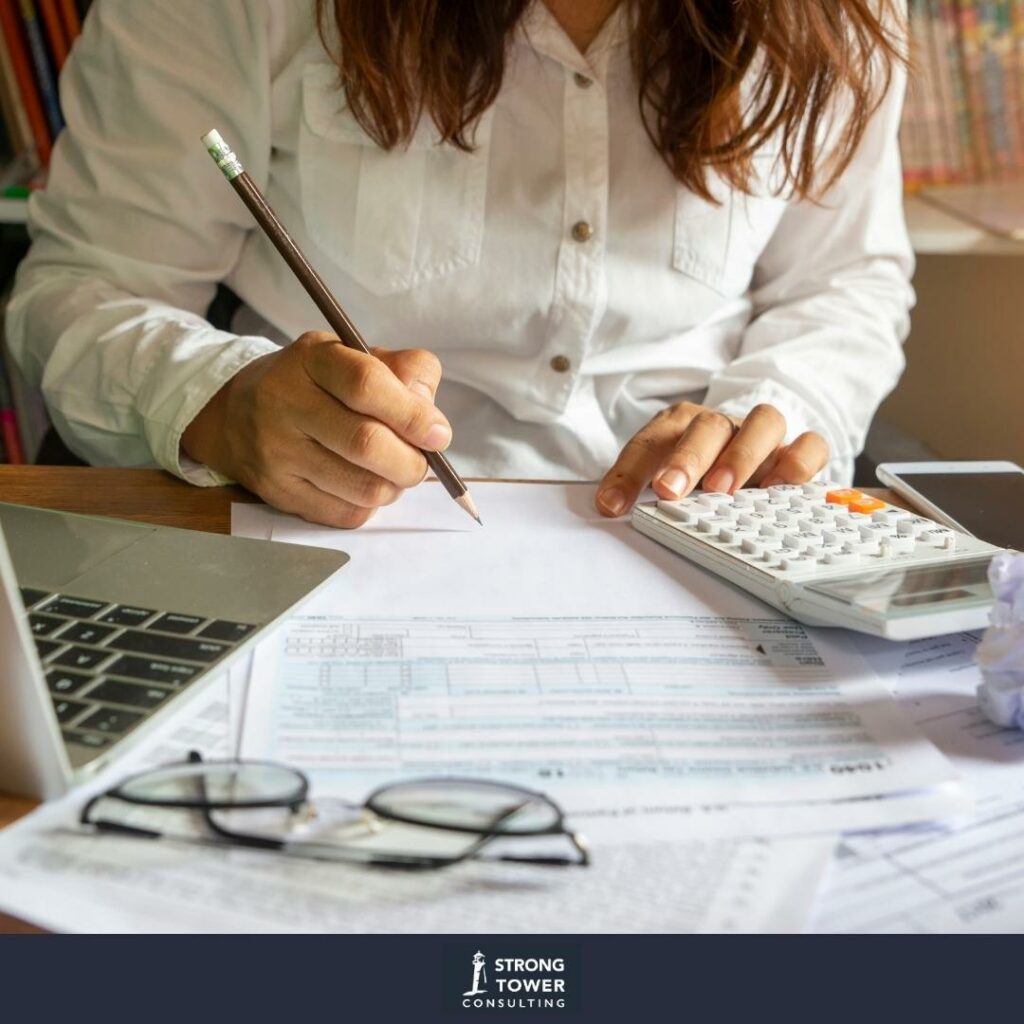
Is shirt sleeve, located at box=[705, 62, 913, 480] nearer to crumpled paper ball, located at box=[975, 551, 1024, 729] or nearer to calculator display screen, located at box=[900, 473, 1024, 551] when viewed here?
calculator display screen, located at box=[900, 473, 1024, 551]

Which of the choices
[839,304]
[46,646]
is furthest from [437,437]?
[839,304]

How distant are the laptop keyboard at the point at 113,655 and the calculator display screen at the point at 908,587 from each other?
28cm

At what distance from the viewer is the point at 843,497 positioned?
734 millimetres

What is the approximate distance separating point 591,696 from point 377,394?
0.23 m

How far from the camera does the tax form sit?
0.46 metres

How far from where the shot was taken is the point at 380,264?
919 mm

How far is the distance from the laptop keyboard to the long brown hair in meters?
0.45

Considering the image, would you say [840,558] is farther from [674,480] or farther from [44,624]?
[44,624]

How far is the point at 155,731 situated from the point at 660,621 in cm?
25

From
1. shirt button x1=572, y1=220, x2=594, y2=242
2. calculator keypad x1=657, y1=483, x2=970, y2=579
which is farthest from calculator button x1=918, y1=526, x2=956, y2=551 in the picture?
shirt button x1=572, y1=220, x2=594, y2=242

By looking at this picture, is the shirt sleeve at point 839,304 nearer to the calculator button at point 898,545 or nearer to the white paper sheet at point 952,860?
the calculator button at point 898,545

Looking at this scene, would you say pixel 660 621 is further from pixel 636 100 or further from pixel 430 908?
pixel 636 100

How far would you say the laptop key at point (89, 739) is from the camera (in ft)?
1.49
